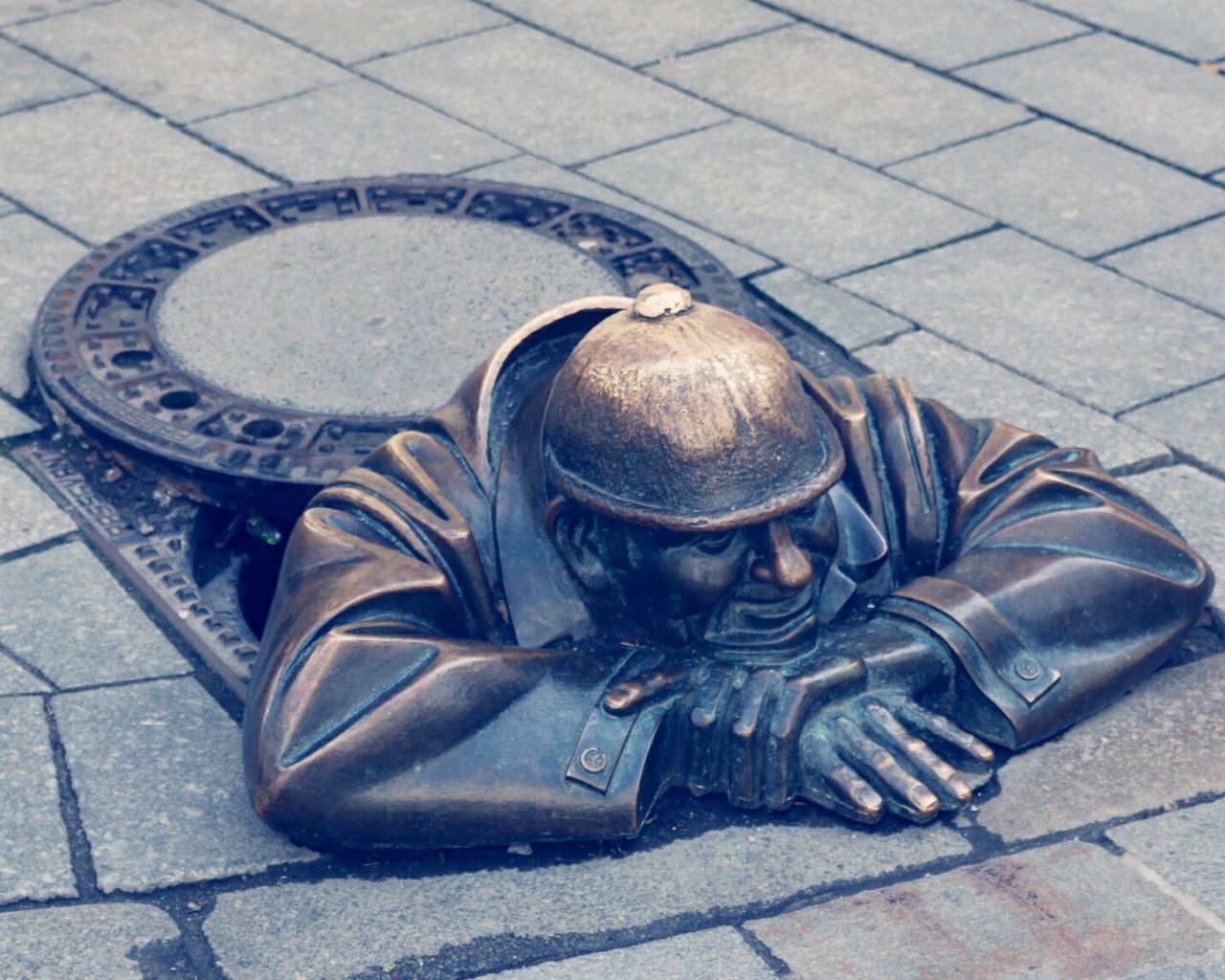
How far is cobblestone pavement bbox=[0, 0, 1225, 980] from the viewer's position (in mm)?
2975

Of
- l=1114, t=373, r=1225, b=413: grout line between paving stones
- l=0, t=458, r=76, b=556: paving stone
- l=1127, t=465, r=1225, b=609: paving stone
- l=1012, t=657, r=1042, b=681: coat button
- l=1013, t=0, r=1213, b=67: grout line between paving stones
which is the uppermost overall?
l=1012, t=657, r=1042, b=681: coat button

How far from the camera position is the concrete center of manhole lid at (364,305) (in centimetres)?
439

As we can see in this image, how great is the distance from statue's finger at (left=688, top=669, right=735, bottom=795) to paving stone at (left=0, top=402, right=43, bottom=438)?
6.72 feet

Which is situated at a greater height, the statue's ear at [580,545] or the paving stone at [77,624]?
the statue's ear at [580,545]

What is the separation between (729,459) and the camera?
115 inches

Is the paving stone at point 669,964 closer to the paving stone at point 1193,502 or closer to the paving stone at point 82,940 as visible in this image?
the paving stone at point 82,940

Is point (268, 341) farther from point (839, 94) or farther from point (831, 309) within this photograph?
point (839, 94)

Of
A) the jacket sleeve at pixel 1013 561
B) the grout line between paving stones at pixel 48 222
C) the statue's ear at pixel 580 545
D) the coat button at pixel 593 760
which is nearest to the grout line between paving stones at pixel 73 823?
the coat button at pixel 593 760

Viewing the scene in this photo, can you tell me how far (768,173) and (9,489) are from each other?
8.38 feet

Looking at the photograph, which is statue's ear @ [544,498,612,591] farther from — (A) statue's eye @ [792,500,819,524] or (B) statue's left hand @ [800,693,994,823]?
(B) statue's left hand @ [800,693,994,823]

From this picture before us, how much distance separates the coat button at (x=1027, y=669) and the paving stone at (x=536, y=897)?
0.31 metres

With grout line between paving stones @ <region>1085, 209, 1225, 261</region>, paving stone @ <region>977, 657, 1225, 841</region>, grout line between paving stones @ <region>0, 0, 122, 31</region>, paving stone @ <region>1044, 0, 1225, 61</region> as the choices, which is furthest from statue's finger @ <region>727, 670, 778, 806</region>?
grout line between paving stones @ <region>0, 0, 122, 31</region>

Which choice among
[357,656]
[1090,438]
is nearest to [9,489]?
[357,656]

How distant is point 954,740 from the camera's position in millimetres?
3168
